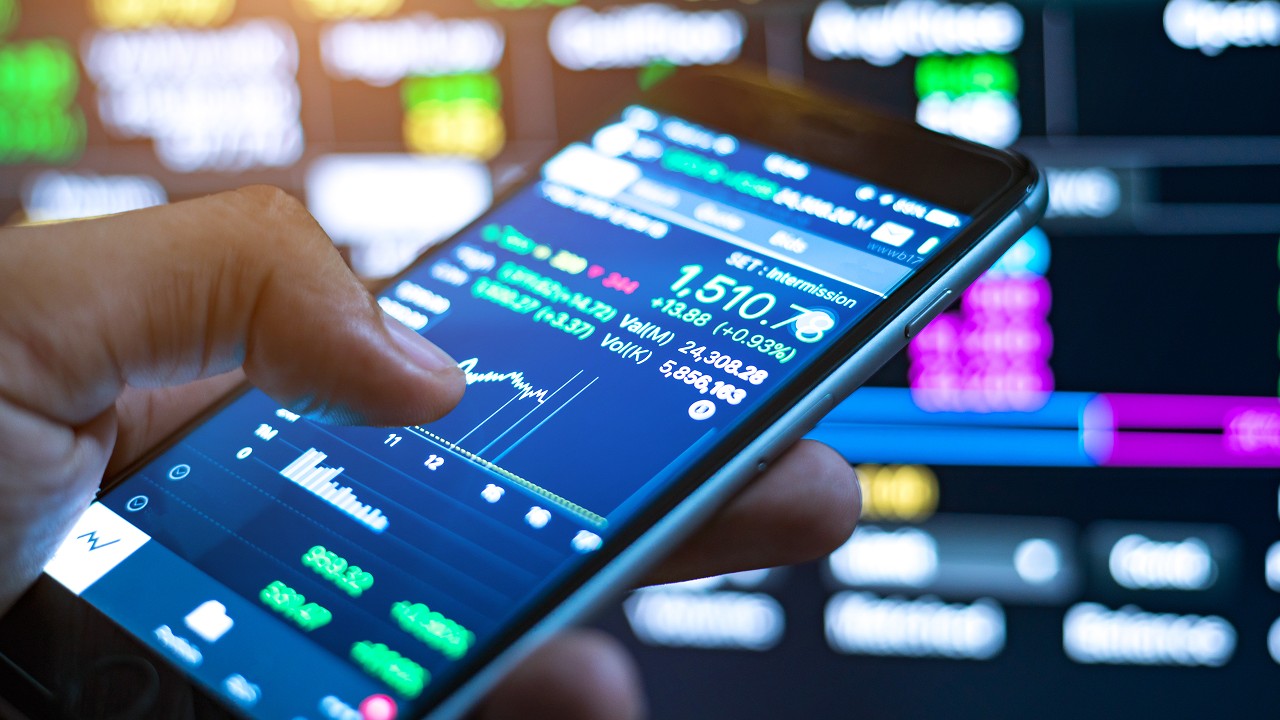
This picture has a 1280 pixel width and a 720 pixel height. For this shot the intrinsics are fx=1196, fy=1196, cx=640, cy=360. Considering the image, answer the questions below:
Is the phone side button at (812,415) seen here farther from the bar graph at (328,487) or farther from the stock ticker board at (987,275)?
the stock ticker board at (987,275)

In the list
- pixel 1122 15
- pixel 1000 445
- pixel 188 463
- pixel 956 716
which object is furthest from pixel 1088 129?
pixel 188 463

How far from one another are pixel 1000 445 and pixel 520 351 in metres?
0.44

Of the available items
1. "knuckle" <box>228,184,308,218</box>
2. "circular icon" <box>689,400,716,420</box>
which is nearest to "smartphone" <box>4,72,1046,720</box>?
"circular icon" <box>689,400,716,420</box>

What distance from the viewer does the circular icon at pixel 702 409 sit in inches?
20.5

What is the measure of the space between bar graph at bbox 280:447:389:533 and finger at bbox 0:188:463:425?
3cm

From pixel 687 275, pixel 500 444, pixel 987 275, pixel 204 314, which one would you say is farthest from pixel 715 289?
pixel 987 275

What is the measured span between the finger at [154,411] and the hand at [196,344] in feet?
0.17

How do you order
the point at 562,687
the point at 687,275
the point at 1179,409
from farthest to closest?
the point at 1179,409
the point at 687,275
the point at 562,687

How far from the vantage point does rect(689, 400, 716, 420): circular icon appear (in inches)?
20.5

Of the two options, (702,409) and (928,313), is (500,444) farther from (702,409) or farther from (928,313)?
(928,313)

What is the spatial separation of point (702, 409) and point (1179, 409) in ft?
1.51

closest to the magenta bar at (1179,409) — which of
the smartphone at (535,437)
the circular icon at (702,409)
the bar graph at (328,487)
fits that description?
the smartphone at (535,437)

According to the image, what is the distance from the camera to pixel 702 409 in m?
0.52

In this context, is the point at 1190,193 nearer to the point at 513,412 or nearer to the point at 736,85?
the point at 736,85
